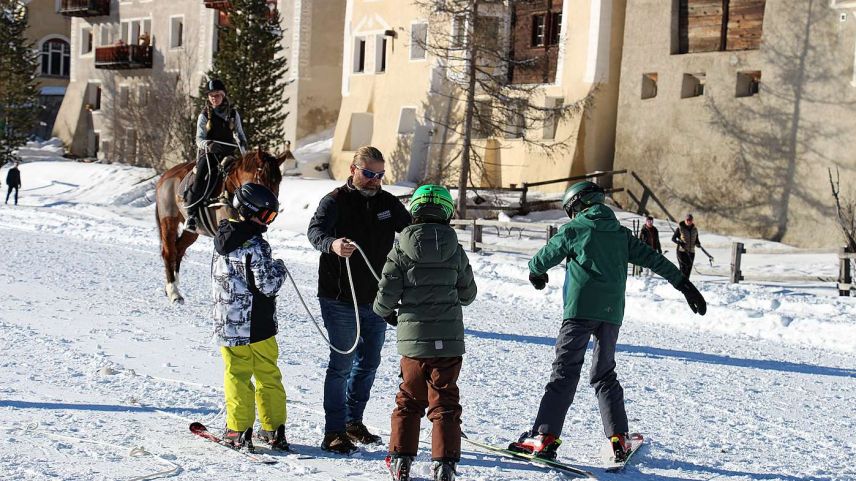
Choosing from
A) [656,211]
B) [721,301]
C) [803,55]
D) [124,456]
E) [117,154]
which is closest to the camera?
[124,456]

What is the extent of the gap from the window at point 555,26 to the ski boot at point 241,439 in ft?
103

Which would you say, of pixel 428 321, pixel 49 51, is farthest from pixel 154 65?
pixel 428 321

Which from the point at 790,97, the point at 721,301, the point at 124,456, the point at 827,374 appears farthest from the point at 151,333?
the point at 790,97

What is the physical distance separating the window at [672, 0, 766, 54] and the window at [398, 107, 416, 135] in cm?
1103

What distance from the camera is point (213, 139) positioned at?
13.3 metres

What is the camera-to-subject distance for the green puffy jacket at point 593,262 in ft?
21.4

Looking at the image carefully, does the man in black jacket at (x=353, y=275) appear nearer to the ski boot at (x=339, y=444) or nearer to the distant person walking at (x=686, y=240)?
the ski boot at (x=339, y=444)

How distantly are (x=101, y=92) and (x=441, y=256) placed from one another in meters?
54.3

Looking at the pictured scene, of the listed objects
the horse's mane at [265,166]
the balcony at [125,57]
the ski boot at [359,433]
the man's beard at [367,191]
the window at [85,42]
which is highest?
the window at [85,42]

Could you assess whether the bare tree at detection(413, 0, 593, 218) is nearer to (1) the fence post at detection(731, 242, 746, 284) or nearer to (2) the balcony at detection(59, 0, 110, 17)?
(1) the fence post at detection(731, 242, 746, 284)

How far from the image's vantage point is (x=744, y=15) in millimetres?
31203

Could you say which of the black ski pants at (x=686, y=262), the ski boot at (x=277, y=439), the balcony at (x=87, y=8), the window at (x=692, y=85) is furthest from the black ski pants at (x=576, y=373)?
the balcony at (x=87, y=8)

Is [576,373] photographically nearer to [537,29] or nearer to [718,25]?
[718,25]

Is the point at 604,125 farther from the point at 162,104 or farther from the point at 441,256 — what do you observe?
the point at 441,256
